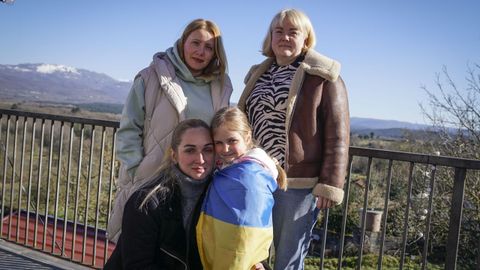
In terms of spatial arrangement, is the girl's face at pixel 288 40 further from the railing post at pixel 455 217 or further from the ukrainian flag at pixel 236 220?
the railing post at pixel 455 217

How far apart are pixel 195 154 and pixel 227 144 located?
16 cm

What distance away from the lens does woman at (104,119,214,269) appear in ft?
5.82

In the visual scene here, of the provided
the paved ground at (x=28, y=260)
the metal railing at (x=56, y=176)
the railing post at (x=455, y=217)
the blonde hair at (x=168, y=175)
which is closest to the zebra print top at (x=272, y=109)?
the blonde hair at (x=168, y=175)

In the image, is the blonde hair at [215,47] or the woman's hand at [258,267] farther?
the blonde hair at [215,47]

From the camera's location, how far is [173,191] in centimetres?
187

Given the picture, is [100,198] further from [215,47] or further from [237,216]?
[237,216]

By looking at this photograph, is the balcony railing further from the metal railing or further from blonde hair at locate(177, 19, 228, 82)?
blonde hair at locate(177, 19, 228, 82)

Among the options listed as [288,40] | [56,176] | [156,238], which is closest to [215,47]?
[288,40]

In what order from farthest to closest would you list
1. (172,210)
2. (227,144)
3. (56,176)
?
1. (56,176)
2. (227,144)
3. (172,210)

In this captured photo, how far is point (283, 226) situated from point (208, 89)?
890 mm

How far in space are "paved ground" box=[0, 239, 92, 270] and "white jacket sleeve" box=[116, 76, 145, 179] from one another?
5.26 ft

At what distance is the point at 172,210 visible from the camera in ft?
6.04

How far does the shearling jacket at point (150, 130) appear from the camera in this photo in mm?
2336

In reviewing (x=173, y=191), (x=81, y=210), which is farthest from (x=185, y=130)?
(x=81, y=210)
